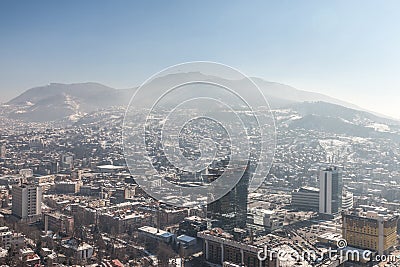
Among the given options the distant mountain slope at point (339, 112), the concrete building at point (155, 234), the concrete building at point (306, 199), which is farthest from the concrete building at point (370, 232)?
the distant mountain slope at point (339, 112)

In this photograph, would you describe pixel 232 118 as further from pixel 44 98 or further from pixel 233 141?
pixel 44 98

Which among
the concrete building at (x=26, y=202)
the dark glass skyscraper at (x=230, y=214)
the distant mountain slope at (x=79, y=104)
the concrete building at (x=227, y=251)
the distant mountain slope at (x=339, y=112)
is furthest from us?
the distant mountain slope at (x=339, y=112)

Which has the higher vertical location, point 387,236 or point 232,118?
point 232,118

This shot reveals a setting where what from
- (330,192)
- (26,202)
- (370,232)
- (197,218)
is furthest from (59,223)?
(330,192)

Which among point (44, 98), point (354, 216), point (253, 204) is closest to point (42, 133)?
point (44, 98)

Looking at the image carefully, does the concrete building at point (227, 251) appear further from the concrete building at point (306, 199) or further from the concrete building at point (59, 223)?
the concrete building at point (306, 199)

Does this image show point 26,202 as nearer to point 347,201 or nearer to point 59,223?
point 59,223
